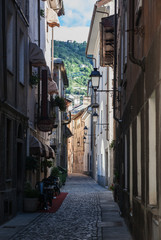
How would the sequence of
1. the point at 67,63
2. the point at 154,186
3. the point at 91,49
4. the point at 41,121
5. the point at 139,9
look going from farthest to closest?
the point at 67,63 → the point at 91,49 → the point at 41,121 → the point at 139,9 → the point at 154,186

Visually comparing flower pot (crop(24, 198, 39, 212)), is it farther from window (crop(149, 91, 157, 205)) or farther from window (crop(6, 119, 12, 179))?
window (crop(149, 91, 157, 205))

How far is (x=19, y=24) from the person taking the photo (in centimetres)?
1670

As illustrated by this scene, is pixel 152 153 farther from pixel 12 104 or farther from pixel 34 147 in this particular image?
pixel 34 147

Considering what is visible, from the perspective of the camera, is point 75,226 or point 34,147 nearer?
point 75,226

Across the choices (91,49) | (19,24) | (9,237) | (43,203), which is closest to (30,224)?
(9,237)

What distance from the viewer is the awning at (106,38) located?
854 inches

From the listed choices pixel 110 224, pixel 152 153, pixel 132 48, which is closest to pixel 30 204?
pixel 110 224

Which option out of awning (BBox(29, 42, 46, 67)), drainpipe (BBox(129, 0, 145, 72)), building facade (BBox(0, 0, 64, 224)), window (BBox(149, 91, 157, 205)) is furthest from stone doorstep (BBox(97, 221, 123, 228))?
awning (BBox(29, 42, 46, 67))

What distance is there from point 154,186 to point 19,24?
1104cm

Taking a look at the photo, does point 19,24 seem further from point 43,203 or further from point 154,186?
point 154,186

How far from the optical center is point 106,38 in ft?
73.4

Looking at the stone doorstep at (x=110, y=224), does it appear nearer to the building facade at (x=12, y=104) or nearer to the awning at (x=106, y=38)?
the building facade at (x=12, y=104)

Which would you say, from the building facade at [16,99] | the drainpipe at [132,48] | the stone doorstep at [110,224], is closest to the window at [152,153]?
the drainpipe at [132,48]

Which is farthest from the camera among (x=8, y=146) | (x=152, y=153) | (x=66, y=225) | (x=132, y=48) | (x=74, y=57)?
(x=74, y=57)
